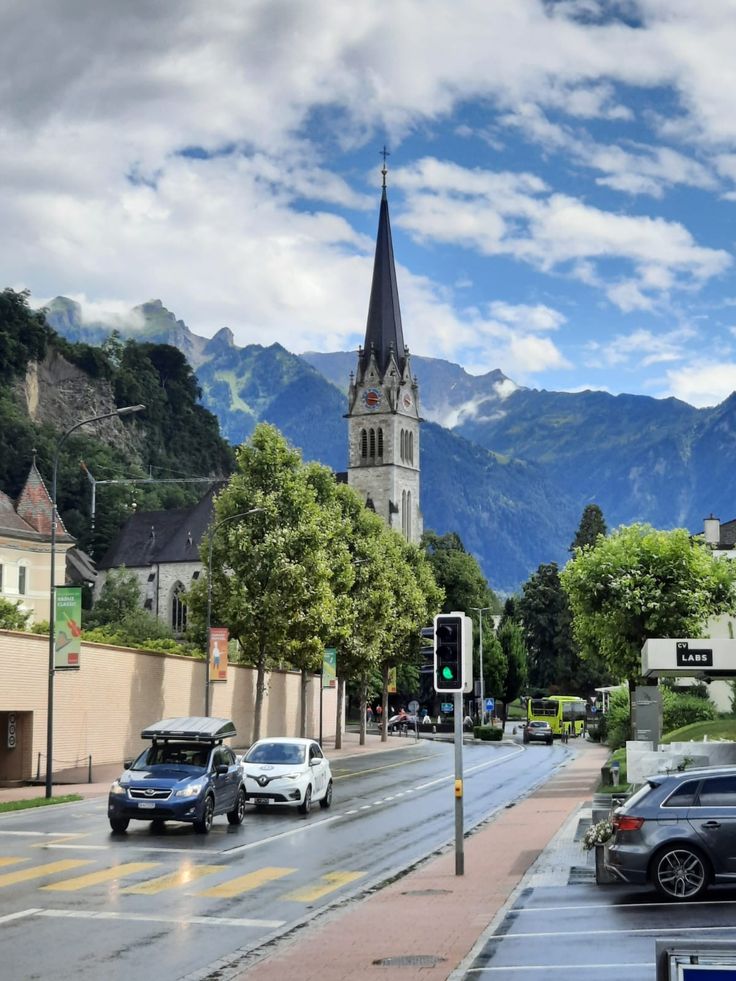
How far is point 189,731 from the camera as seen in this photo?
26672mm

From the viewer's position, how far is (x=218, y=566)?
193 feet

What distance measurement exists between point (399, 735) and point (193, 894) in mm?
80553

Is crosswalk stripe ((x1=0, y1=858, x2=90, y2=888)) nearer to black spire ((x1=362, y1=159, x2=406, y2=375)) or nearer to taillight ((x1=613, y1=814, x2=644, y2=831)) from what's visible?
taillight ((x1=613, y1=814, x2=644, y2=831))

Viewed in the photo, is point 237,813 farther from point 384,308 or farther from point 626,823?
point 384,308

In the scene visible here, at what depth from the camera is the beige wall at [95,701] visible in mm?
41719

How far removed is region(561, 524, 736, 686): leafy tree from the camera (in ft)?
148

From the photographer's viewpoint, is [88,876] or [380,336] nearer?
[88,876]

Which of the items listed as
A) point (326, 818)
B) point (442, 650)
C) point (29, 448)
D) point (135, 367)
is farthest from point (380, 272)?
point (442, 650)

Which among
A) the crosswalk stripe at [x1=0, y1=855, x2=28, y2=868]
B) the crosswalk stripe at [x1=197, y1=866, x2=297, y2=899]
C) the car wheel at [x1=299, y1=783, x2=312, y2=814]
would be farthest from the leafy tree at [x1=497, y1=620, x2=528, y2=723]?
the crosswalk stripe at [x1=197, y1=866, x2=297, y2=899]

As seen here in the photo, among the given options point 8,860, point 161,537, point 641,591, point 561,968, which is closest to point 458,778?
point 561,968

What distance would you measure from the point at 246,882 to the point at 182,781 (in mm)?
6502

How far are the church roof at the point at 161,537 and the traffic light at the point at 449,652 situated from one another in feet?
351

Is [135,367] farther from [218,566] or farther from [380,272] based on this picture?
[218,566]

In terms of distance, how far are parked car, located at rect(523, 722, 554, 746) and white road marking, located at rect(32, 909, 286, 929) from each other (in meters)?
70.4
